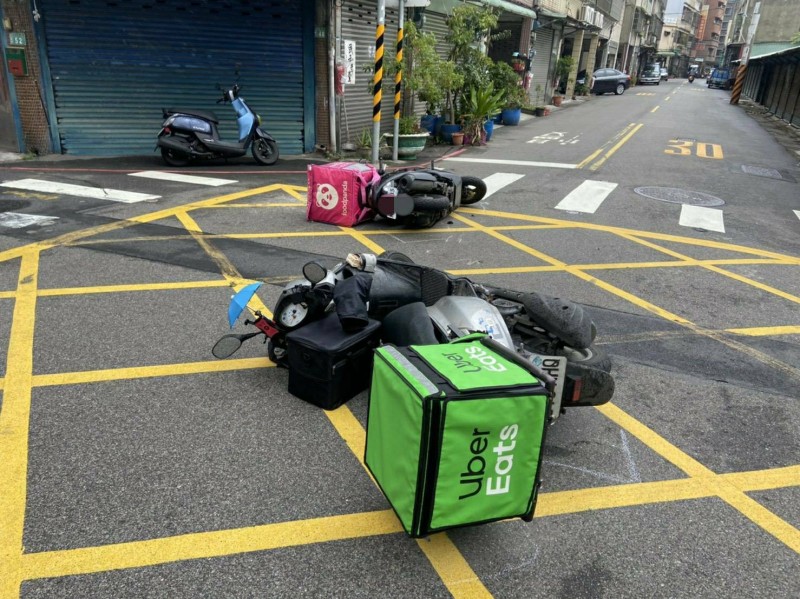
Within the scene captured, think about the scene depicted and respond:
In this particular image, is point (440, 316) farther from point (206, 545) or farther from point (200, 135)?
point (200, 135)

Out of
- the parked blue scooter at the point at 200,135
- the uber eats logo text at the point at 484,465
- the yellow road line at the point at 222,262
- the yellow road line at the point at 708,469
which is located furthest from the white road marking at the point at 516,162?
the uber eats logo text at the point at 484,465

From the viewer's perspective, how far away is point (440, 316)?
154 inches

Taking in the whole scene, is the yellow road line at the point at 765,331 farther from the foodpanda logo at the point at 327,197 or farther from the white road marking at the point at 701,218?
the foodpanda logo at the point at 327,197

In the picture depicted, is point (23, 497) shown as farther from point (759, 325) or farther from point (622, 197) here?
point (622, 197)

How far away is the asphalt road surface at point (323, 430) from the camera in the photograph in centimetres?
276

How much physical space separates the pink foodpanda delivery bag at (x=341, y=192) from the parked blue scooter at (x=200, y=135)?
4.40m

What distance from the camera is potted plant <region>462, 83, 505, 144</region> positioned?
52.4 feet

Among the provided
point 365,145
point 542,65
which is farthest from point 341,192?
point 542,65

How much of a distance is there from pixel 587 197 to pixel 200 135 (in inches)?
294

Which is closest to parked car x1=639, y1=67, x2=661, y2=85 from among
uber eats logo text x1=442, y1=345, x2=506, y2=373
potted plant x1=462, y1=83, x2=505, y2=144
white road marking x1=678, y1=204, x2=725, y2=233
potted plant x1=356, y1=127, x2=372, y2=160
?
potted plant x1=462, y1=83, x2=505, y2=144

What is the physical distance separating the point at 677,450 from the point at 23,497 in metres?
3.79

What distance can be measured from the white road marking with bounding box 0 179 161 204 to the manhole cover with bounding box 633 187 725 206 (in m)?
8.76

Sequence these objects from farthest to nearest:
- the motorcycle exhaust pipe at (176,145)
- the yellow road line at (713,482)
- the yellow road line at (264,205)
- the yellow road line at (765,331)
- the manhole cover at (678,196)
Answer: the motorcycle exhaust pipe at (176,145), the manhole cover at (678,196), the yellow road line at (264,205), the yellow road line at (765,331), the yellow road line at (713,482)

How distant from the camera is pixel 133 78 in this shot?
1227 cm
